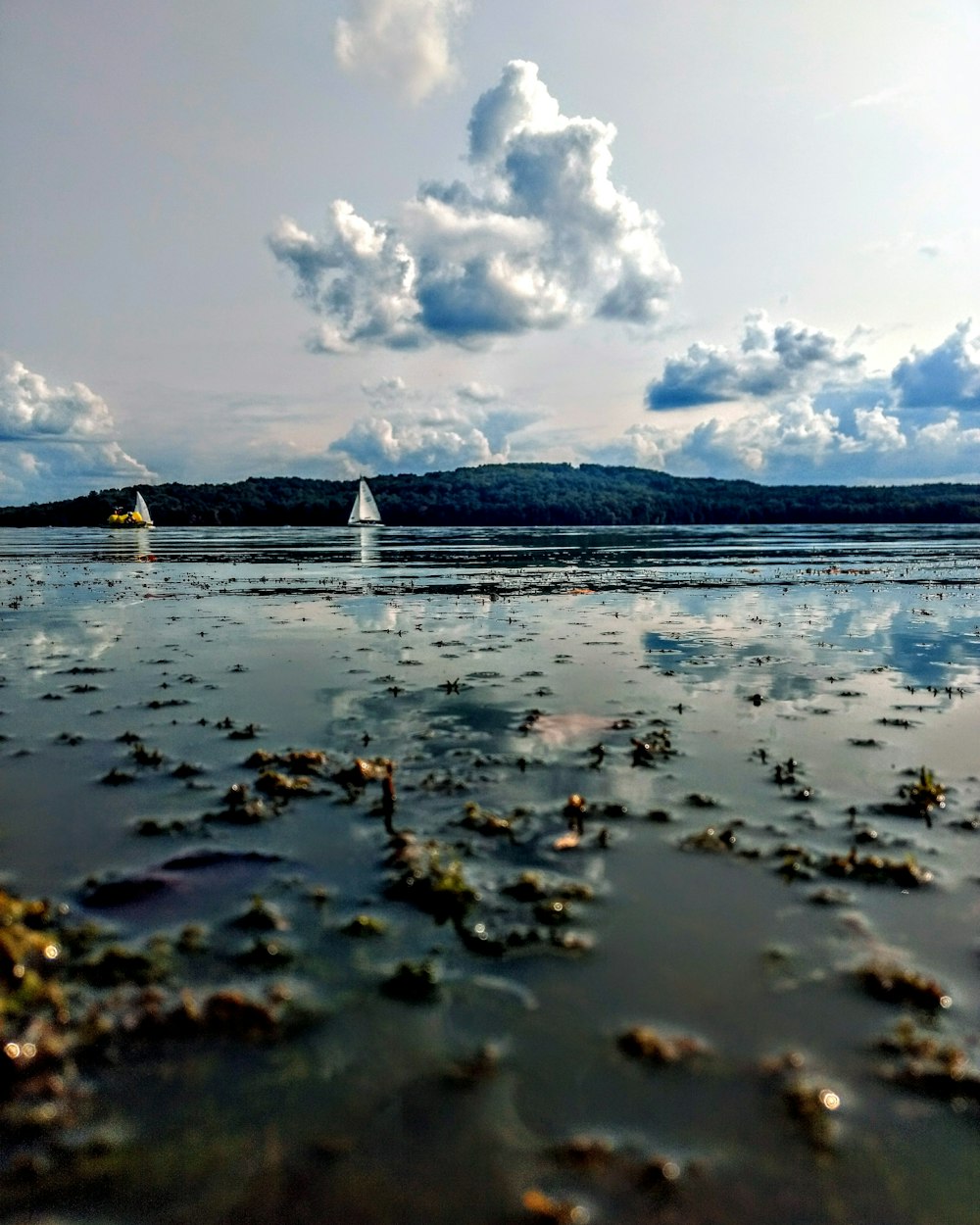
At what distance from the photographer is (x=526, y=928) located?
7.29m

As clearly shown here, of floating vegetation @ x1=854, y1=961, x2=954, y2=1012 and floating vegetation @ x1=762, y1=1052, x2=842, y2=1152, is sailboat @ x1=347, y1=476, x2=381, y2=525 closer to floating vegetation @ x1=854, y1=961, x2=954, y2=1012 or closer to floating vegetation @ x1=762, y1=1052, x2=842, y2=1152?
floating vegetation @ x1=854, y1=961, x2=954, y2=1012

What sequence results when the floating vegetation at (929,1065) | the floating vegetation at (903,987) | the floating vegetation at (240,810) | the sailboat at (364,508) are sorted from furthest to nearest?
the sailboat at (364,508) < the floating vegetation at (240,810) < the floating vegetation at (903,987) < the floating vegetation at (929,1065)

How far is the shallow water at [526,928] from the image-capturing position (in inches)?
183

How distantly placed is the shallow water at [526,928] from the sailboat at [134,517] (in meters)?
159

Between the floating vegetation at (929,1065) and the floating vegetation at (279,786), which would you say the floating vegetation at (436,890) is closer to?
the floating vegetation at (279,786)

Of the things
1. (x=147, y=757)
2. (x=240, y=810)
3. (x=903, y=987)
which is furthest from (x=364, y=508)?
(x=903, y=987)

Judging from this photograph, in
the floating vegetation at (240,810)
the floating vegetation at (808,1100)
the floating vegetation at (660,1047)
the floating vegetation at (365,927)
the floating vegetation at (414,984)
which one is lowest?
the floating vegetation at (808,1100)

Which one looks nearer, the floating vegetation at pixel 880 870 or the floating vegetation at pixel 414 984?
the floating vegetation at pixel 414 984

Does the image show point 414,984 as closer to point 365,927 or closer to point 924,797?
point 365,927

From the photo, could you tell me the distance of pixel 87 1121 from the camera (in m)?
5.00

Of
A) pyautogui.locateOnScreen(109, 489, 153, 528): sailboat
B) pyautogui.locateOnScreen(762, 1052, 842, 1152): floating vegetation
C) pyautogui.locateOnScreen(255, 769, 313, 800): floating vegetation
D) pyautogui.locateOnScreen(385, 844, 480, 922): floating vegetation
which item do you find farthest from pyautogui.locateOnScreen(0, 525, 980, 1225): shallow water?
pyautogui.locateOnScreen(109, 489, 153, 528): sailboat

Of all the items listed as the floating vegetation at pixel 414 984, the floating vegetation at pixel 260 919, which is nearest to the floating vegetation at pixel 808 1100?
the floating vegetation at pixel 414 984

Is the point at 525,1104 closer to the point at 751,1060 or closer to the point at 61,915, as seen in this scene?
the point at 751,1060

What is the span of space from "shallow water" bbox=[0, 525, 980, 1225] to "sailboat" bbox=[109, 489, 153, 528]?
159493mm
